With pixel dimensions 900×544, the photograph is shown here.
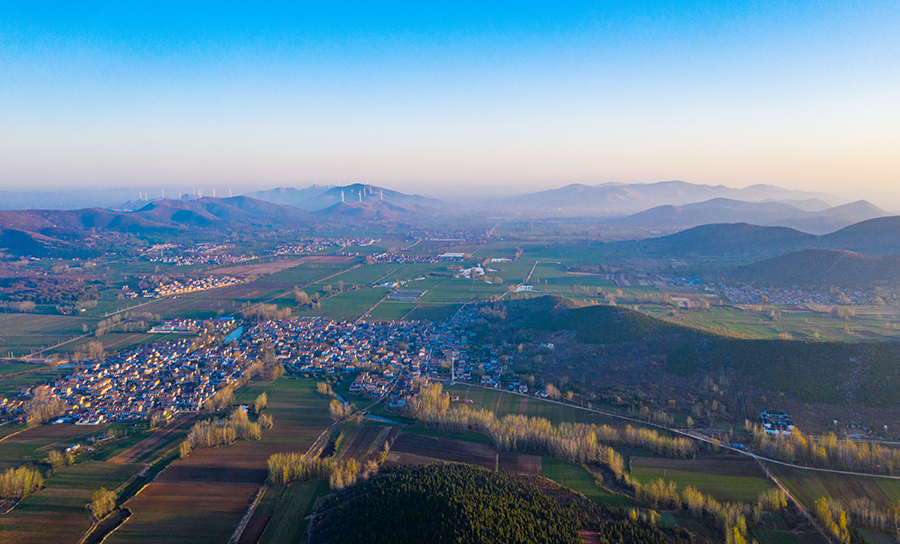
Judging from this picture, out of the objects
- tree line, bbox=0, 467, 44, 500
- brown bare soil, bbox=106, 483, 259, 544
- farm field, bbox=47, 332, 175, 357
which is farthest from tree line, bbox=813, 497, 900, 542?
farm field, bbox=47, 332, 175, 357

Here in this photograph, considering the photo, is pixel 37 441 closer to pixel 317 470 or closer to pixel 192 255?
pixel 317 470

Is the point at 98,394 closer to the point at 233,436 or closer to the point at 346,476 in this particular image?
the point at 233,436

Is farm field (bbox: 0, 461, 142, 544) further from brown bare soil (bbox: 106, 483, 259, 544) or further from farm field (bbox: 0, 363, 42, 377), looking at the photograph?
farm field (bbox: 0, 363, 42, 377)

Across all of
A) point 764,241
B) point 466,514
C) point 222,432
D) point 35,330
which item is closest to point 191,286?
point 35,330

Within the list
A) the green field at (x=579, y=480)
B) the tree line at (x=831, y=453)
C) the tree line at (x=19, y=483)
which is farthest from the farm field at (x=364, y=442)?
the tree line at (x=831, y=453)

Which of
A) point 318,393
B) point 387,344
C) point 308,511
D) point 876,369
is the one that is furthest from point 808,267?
point 308,511

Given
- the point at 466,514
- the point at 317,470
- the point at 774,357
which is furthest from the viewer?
the point at 774,357
